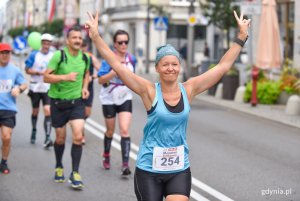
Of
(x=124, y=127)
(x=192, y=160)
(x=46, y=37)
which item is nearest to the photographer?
(x=124, y=127)

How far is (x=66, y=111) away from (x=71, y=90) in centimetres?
26

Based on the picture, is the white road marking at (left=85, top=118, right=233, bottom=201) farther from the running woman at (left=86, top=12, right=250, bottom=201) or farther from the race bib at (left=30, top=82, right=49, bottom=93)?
the running woman at (left=86, top=12, right=250, bottom=201)

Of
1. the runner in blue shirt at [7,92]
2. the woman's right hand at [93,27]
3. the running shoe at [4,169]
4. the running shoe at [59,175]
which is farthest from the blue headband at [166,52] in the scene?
the running shoe at [4,169]

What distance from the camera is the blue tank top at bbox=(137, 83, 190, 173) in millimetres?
5328

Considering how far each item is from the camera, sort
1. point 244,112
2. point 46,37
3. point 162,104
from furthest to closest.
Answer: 1. point 244,112
2. point 46,37
3. point 162,104

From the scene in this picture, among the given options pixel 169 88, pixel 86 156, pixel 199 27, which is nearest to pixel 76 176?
pixel 86 156

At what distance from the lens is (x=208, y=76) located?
5.68 metres

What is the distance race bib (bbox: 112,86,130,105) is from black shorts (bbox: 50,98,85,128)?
804 millimetres

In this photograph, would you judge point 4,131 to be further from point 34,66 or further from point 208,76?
point 208,76

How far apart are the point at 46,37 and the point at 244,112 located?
8.49 metres

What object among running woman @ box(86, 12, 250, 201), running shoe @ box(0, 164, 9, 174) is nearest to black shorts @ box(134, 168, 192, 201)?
running woman @ box(86, 12, 250, 201)

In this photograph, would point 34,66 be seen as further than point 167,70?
Yes

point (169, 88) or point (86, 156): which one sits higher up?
point (169, 88)

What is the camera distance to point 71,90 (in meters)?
8.77
